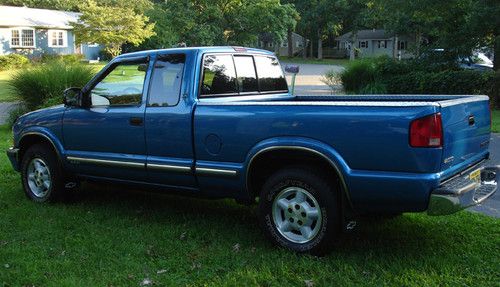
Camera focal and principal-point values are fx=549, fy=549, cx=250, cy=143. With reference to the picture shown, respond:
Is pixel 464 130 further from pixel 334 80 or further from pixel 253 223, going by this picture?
pixel 334 80

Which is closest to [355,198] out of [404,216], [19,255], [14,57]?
[404,216]

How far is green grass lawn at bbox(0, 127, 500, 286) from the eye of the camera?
169 inches

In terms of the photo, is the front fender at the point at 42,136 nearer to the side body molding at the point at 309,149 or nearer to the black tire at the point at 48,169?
the black tire at the point at 48,169

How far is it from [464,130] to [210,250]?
2410mm

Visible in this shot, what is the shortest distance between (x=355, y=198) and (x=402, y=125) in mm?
717

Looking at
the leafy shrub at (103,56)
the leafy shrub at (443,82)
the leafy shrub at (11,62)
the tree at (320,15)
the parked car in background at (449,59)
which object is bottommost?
the leafy shrub at (443,82)

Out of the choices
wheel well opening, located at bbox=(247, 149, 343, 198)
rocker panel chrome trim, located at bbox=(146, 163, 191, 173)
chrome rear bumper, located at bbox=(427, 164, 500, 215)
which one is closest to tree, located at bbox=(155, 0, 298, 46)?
rocker panel chrome trim, located at bbox=(146, 163, 191, 173)

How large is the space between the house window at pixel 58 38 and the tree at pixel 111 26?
5905mm

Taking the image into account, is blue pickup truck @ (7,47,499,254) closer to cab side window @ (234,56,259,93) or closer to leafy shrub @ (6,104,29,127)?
cab side window @ (234,56,259,93)

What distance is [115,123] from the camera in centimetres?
574

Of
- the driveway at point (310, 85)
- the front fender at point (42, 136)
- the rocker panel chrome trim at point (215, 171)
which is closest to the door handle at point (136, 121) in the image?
the rocker panel chrome trim at point (215, 171)

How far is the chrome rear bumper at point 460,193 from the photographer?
4.03m

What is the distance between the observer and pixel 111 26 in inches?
1794

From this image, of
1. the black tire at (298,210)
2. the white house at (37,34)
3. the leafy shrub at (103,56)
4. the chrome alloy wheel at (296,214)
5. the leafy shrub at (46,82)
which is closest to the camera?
the black tire at (298,210)
